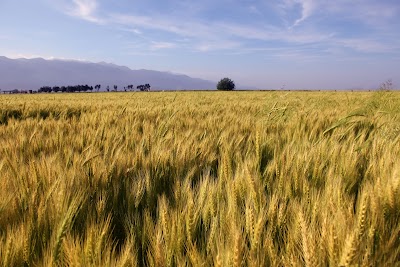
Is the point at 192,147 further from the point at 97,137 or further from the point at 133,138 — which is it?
the point at 97,137

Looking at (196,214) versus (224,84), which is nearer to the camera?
(196,214)

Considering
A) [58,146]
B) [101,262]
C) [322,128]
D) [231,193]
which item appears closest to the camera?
[101,262]

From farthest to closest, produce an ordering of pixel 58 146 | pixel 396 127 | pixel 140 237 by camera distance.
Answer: pixel 396 127, pixel 58 146, pixel 140 237

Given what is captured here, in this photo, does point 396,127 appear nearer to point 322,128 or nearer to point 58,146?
point 322,128

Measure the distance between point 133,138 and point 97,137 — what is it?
294mm

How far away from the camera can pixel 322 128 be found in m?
3.28

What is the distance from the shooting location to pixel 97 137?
2.53 meters

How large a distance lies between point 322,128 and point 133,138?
6.50 feet

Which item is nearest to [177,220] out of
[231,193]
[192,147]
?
[231,193]

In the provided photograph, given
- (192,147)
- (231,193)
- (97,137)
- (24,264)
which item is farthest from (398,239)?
(97,137)

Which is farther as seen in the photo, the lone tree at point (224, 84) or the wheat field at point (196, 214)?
the lone tree at point (224, 84)

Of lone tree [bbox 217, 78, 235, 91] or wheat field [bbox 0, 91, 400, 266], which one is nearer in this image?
wheat field [bbox 0, 91, 400, 266]

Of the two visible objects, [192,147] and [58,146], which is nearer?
[192,147]

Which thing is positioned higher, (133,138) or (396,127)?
(396,127)
